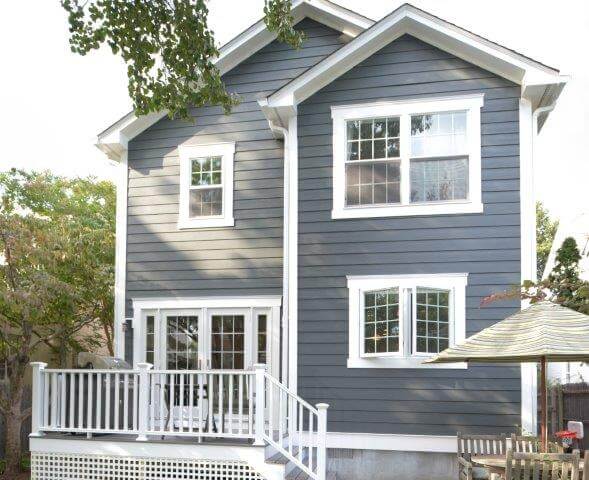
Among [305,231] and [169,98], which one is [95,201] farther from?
[169,98]

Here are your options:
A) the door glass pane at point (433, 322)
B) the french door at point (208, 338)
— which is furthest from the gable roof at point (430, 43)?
the french door at point (208, 338)

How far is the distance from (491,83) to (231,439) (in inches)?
239

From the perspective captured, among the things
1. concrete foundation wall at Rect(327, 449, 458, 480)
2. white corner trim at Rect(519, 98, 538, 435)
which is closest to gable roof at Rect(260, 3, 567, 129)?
white corner trim at Rect(519, 98, 538, 435)

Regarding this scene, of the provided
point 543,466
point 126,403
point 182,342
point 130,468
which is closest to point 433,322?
point 543,466

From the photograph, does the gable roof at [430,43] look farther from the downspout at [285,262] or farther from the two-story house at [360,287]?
the downspout at [285,262]

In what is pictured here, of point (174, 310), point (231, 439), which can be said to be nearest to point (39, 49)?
point (174, 310)

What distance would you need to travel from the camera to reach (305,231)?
10609mm

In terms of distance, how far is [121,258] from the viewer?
12234 millimetres

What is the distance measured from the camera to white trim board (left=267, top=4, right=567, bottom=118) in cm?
979

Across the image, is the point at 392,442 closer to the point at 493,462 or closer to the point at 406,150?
the point at 493,462

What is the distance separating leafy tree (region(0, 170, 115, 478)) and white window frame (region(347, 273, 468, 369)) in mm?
4732

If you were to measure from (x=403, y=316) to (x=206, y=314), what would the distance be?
130 inches

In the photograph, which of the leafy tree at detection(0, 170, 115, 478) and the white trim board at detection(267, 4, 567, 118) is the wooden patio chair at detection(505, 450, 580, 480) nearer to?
the white trim board at detection(267, 4, 567, 118)

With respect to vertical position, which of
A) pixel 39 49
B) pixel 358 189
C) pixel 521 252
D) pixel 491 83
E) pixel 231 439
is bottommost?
pixel 231 439
